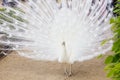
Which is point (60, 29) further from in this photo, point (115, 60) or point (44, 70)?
point (115, 60)

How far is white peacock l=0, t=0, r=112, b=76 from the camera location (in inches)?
245

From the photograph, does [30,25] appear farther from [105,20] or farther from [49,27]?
[105,20]

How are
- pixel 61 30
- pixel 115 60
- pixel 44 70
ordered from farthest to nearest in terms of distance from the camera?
pixel 44 70 < pixel 61 30 < pixel 115 60

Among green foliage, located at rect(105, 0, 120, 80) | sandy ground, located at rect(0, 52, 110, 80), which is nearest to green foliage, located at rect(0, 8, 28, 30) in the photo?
sandy ground, located at rect(0, 52, 110, 80)

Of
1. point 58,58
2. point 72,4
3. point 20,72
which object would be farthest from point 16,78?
point 72,4

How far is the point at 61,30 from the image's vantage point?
621 centimetres

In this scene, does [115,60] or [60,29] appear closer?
[115,60]

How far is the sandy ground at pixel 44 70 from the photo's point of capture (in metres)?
A: 6.30

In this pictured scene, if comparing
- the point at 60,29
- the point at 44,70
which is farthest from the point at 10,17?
the point at 44,70

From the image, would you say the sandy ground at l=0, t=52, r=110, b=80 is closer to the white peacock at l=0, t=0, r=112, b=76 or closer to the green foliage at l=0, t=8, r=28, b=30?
the white peacock at l=0, t=0, r=112, b=76

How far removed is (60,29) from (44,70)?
97 cm

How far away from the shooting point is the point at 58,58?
629cm

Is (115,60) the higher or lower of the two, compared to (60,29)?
lower

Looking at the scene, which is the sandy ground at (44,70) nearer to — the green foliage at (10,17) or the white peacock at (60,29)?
the white peacock at (60,29)
